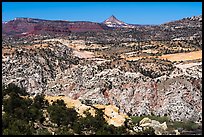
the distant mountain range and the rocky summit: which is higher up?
the distant mountain range

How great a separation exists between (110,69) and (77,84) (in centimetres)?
417

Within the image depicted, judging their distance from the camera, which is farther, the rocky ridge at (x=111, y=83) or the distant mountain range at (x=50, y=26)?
the distant mountain range at (x=50, y=26)

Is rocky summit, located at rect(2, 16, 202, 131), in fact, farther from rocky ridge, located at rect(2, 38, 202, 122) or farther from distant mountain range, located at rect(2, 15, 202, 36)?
distant mountain range, located at rect(2, 15, 202, 36)

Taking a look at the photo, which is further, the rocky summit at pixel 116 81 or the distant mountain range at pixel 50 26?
the distant mountain range at pixel 50 26

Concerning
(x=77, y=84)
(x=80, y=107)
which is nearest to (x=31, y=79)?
(x=77, y=84)

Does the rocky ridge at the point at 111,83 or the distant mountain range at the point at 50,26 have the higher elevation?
the distant mountain range at the point at 50,26

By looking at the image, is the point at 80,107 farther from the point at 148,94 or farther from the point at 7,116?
the point at 148,94

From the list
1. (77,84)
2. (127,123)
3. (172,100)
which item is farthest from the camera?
(77,84)

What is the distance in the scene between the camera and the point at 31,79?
4662 centimetres

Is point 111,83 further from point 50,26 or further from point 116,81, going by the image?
point 50,26

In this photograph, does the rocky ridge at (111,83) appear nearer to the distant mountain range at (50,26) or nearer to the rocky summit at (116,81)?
the rocky summit at (116,81)

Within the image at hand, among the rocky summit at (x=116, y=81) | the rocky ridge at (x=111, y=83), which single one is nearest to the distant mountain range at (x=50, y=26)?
→ the rocky summit at (x=116, y=81)

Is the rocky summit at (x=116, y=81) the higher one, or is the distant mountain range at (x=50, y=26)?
the distant mountain range at (x=50, y=26)

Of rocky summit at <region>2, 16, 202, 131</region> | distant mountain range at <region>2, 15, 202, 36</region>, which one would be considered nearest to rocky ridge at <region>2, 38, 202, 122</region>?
rocky summit at <region>2, 16, 202, 131</region>
